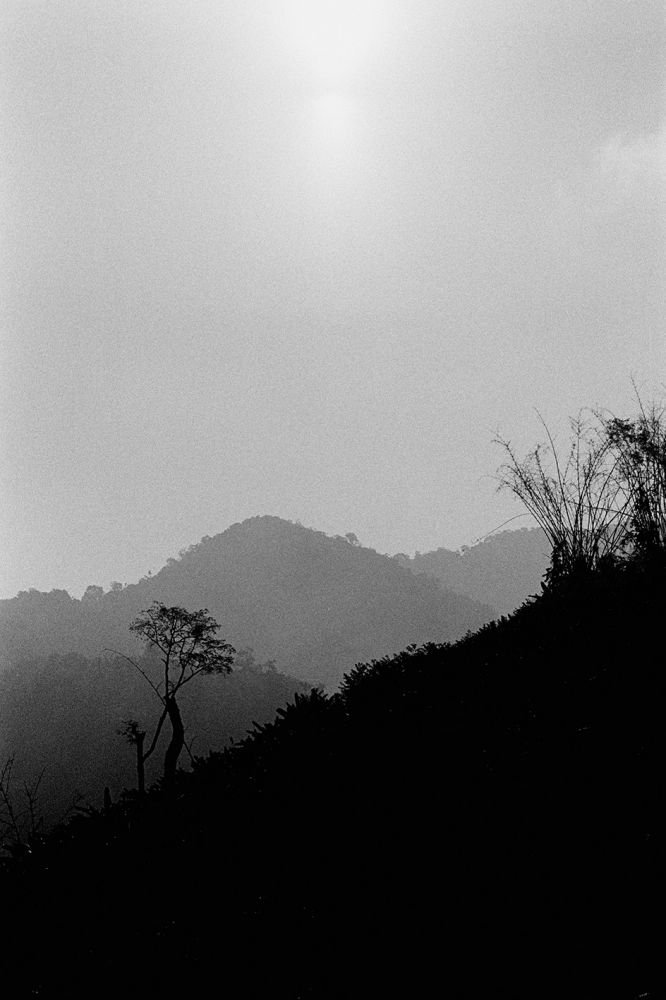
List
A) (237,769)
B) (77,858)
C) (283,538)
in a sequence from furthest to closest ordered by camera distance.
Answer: (283,538)
(237,769)
(77,858)

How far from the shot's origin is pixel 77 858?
3609 mm

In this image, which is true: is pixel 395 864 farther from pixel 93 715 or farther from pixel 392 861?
pixel 93 715

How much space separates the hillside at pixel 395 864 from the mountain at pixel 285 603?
399ft

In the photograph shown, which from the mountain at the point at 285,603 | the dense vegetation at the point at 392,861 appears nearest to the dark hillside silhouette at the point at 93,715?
the mountain at the point at 285,603

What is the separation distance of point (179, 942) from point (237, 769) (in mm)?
1779

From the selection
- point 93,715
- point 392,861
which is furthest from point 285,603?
point 392,861

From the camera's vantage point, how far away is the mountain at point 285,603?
131500mm

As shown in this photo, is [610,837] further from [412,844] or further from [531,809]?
[412,844]

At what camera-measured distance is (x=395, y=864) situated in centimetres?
265

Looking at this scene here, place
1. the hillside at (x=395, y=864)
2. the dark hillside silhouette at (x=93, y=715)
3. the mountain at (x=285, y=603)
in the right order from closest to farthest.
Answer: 1. the hillside at (x=395, y=864)
2. the dark hillside silhouette at (x=93, y=715)
3. the mountain at (x=285, y=603)

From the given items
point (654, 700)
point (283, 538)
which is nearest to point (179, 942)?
point (654, 700)

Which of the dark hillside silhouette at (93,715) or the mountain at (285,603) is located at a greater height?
the mountain at (285,603)

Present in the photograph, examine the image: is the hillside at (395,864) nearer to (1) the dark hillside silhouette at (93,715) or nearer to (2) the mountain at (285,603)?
(1) the dark hillside silhouette at (93,715)

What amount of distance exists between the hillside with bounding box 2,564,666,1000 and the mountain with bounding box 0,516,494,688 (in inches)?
4794
